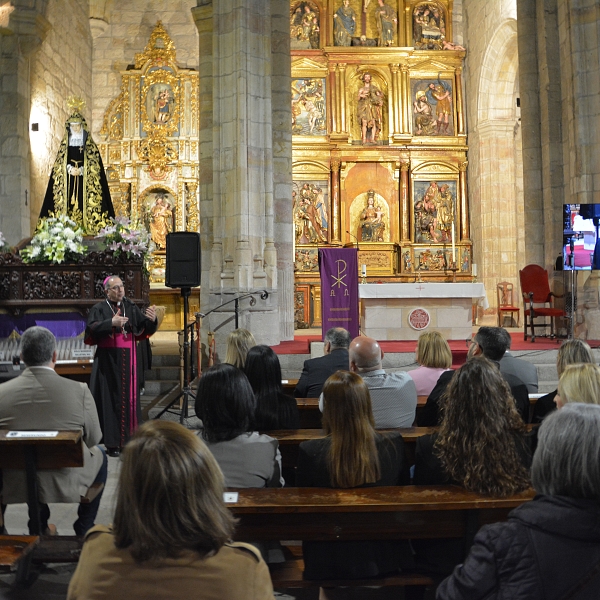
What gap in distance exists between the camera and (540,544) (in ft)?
5.18

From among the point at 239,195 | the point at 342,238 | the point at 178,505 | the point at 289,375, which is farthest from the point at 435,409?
the point at 342,238

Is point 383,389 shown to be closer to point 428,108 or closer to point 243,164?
point 243,164

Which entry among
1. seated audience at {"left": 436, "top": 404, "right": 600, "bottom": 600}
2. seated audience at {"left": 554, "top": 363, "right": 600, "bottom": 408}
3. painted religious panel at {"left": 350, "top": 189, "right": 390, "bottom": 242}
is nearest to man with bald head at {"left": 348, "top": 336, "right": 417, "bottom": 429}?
seated audience at {"left": 554, "top": 363, "right": 600, "bottom": 408}

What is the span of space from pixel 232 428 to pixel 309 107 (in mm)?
15306

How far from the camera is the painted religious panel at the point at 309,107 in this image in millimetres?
17156

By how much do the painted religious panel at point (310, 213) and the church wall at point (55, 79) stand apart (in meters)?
5.40

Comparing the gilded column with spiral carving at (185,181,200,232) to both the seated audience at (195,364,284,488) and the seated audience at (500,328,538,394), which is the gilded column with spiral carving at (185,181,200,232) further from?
the seated audience at (195,364,284,488)

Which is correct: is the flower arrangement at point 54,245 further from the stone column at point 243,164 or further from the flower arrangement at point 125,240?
the stone column at point 243,164

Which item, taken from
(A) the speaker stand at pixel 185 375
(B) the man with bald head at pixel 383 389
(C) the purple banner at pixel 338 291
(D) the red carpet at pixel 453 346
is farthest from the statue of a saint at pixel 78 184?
(B) the man with bald head at pixel 383 389

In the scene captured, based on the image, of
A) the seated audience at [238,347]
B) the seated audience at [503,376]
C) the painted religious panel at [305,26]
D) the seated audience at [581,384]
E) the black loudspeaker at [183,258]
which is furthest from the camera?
the painted religious panel at [305,26]

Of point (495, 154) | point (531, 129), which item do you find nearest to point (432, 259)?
point (495, 154)

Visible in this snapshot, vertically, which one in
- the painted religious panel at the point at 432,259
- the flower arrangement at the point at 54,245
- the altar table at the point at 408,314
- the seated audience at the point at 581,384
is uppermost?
the painted religious panel at the point at 432,259

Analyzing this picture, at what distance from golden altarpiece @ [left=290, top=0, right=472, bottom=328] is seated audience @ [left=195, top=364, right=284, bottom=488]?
550 inches

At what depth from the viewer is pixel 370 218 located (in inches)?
676
